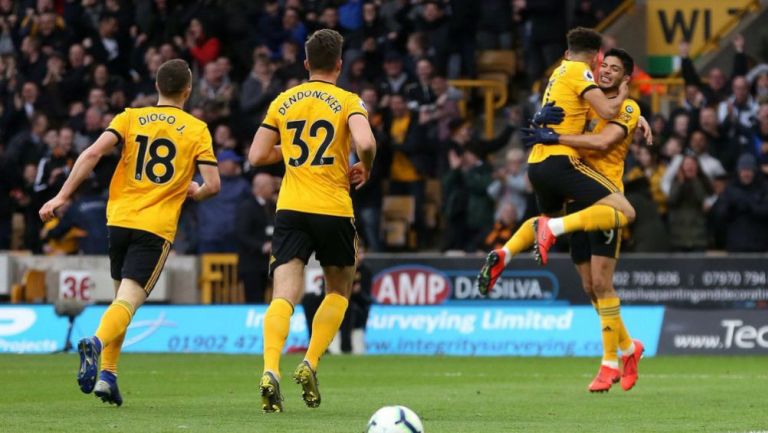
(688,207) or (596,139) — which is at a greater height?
(596,139)

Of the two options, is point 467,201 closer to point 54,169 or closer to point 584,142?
point 54,169

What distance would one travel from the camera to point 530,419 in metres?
10.8

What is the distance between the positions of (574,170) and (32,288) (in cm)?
1305

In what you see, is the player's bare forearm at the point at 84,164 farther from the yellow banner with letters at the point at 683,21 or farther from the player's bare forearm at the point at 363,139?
the yellow banner with letters at the point at 683,21

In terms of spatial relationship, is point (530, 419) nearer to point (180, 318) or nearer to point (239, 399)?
point (239, 399)

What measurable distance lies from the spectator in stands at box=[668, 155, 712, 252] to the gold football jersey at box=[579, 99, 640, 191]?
340 inches

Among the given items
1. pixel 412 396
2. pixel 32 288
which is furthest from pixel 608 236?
pixel 32 288

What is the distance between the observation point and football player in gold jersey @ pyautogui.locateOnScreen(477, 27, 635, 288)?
1268cm

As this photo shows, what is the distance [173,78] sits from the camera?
38.0 feet

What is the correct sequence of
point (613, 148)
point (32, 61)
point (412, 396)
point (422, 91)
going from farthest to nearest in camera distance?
point (32, 61) < point (422, 91) < point (613, 148) < point (412, 396)

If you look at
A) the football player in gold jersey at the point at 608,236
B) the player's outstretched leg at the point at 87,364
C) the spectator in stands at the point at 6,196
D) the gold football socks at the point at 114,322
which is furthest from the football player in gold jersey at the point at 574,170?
the spectator in stands at the point at 6,196

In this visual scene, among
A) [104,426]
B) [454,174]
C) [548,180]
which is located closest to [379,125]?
[454,174]

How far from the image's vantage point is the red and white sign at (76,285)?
2348cm

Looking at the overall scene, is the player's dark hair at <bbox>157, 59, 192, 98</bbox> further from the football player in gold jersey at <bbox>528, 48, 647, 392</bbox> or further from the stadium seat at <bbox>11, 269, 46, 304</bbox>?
the stadium seat at <bbox>11, 269, 46, 304</bbox>
